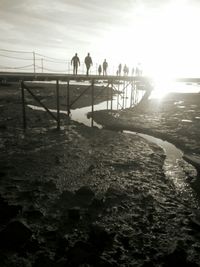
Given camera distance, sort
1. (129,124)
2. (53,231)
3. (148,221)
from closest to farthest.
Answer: (53,231)
(148,221)
(129,124)

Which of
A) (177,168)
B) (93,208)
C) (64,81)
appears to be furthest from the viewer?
(64,81)

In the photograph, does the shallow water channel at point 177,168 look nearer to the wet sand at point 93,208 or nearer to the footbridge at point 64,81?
the wet sand at point 93,208

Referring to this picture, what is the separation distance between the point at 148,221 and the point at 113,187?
176 centimetres

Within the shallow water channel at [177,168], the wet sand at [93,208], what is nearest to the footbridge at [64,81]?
Result: the wet sand at [93,208]

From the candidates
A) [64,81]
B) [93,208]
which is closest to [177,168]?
[93,208]

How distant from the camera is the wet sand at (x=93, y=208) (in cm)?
468

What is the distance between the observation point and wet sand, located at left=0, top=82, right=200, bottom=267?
15.3ft

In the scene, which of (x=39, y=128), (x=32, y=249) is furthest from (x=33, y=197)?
(x=39, y=128)

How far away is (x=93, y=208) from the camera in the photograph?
20.4 ft

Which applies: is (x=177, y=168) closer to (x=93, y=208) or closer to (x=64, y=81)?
(x=93, y=208)

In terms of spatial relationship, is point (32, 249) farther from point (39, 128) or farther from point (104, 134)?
point (39, 128)

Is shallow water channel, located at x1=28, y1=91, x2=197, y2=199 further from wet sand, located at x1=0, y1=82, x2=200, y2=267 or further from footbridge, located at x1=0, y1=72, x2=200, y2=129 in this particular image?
footbridge, located at x1=0, y1=72, x2=200, y2=129

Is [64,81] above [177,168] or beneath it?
above

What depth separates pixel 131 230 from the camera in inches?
214
